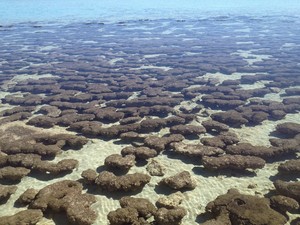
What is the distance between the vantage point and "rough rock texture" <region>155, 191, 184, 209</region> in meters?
12.0

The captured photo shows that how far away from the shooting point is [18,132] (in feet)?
63.1

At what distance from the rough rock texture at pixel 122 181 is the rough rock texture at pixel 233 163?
2837 mm

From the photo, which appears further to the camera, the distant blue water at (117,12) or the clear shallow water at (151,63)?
the distant blue water at (117,12)

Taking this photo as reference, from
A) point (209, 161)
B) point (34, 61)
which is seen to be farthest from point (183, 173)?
point (34, 61)

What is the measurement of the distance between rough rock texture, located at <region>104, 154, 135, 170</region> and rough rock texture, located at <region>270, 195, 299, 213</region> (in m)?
6.02

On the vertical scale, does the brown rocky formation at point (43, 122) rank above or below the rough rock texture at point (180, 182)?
below

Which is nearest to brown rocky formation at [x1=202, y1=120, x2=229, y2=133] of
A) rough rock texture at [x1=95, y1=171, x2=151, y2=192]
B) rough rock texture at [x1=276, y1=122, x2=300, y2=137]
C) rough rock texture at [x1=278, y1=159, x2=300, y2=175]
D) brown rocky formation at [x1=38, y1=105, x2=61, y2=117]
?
rough rock texture at [x1=276, y1=122, x2=300, y2=137]

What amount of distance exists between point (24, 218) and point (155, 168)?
19.3 ft

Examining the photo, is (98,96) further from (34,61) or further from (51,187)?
(34,61)

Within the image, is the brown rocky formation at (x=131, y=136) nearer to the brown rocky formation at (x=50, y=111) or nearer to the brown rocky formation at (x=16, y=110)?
the brown rocky formation at (x=50, y=111)

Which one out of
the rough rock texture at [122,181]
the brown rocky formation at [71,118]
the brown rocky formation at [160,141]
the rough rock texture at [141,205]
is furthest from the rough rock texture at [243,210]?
the brown rocky formation at [71,118]

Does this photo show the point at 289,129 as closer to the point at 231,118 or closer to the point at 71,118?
the point at 231,118

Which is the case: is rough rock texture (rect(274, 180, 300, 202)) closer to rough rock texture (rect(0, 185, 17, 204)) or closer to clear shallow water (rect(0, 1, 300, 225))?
clear shallow water (rect(0, 1, 300, 225))

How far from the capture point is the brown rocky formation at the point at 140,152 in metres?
15.8
